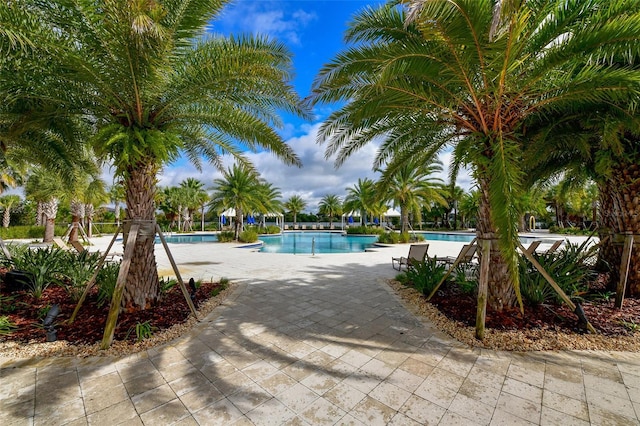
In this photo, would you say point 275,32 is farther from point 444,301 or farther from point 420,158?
point 444,301

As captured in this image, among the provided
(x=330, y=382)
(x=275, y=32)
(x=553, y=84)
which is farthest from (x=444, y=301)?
(x=275, y=32)

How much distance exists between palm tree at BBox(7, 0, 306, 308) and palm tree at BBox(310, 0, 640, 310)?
131 cm

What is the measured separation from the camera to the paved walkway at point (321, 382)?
2.53 metres

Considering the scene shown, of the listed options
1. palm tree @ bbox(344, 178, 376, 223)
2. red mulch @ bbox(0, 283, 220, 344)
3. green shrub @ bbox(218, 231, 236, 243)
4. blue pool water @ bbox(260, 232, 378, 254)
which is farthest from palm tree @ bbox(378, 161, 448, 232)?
red mulch @ bbox(0, 283, 220, 344)

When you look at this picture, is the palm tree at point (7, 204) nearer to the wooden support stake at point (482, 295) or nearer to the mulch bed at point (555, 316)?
the mulch bed at point (555, 316)

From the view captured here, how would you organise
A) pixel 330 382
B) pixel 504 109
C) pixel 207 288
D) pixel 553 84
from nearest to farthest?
pixel 330 382, pixel 553 84, pixel 504 109, pixel 207 288

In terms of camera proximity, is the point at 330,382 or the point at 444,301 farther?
the point at 444,301

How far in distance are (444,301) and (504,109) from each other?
3843mm

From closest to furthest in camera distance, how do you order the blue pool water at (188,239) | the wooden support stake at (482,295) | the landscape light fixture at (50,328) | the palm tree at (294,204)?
1. the landscape light fixture at (50,328)
2. the wooden support stake at (482,295)
3. the blue pool water at (188,239)
4. the palm tree at (294,204)

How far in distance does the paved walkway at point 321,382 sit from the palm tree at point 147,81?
202cm

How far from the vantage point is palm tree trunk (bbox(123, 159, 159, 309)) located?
4902mm

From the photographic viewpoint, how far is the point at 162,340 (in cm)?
407

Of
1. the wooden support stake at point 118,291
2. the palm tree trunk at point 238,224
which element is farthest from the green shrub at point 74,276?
the palm tree trunk at point 238,224

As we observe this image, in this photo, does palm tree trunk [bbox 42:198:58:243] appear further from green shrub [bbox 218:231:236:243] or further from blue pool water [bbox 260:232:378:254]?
blue pool water [bbox 260:232:378:254]
